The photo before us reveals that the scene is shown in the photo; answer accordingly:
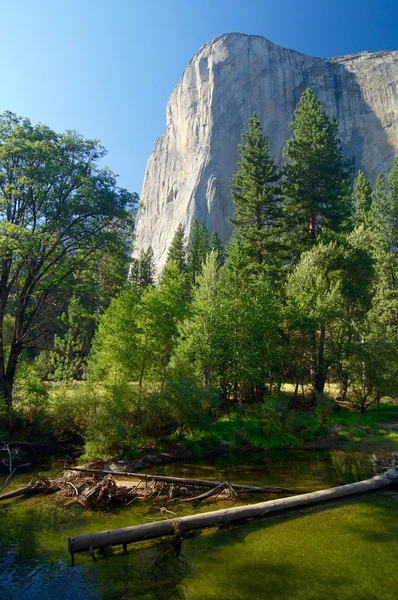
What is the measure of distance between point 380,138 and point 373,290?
70.3 metres

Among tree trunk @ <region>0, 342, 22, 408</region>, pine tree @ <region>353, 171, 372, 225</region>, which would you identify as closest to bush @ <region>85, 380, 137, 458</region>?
tree trunk @ <region>0, 342, 22, 408</region>

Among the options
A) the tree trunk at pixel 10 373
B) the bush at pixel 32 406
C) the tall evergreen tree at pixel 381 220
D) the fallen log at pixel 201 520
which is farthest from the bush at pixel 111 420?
the tall evergreen tree at pixel 381 220

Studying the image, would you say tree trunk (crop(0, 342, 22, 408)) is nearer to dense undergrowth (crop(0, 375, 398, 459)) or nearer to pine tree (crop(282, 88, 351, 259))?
dense undergrowth (crop(0, 375, 398, 459))

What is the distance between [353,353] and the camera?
24.5 metres

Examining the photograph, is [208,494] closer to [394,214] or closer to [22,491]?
[22,491]

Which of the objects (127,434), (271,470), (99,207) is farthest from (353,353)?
(99,207)

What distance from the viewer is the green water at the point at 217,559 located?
6715 mm

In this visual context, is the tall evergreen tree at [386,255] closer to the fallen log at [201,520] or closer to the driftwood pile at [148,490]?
the fallen log at [201,520]

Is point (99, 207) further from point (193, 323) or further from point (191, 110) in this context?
point (191, 110)

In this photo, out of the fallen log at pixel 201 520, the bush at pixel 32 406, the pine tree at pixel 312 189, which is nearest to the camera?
the fallen log at pixel 201 520

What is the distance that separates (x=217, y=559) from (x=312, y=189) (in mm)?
27734

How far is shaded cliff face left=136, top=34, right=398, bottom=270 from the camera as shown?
9231 cm

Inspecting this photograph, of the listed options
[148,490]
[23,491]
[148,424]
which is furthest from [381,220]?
[23,491]

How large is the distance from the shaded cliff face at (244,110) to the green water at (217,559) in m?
83.0
